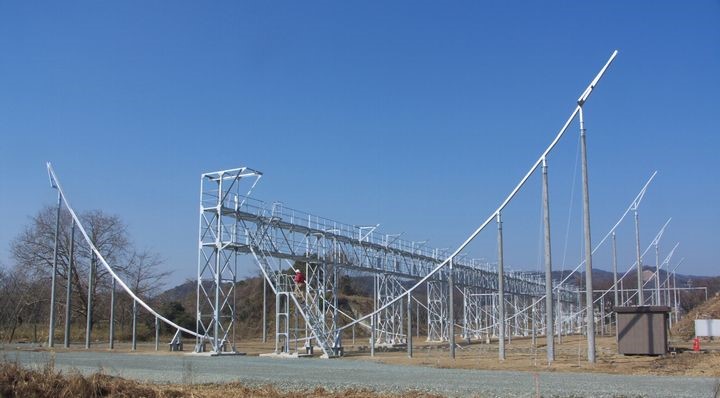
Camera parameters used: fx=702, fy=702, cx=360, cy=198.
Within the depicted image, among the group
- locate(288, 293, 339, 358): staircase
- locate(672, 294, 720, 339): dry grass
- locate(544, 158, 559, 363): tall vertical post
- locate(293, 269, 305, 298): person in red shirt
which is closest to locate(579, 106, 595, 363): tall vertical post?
locate(544, 158, 559, 363): tall vertical post

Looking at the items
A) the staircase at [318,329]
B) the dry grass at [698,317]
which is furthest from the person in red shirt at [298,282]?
the dry grass at [698,317]

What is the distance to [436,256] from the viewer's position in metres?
58.9

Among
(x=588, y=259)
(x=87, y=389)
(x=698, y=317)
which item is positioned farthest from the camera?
(x=698, y=317)

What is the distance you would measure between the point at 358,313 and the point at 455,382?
61770 millimetres

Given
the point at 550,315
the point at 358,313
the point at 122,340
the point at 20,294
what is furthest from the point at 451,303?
the point at 358,313

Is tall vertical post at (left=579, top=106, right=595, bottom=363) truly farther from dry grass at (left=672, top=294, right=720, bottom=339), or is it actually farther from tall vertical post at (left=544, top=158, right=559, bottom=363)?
dry grass at (left=672, top=294, right=720, bottom=339)

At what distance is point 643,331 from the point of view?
3041cm

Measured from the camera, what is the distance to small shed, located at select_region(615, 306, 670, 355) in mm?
30156

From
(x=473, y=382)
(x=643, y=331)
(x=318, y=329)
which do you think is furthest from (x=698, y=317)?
(x=473, y=382)

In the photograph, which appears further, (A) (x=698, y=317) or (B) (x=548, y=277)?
(A) (x=698, y=317)

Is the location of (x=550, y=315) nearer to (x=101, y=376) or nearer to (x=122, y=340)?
(x=101, y=376)

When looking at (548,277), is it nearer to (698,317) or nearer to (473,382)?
(473,382)

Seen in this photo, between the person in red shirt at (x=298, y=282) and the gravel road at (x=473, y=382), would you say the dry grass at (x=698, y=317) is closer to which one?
the person in red shirt at (x=298, y=282)

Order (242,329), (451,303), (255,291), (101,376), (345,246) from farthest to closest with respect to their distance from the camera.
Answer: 1. (255,291)
2. (242,329)
3. (345,246)
4. (451,303)
5. (101,376)
